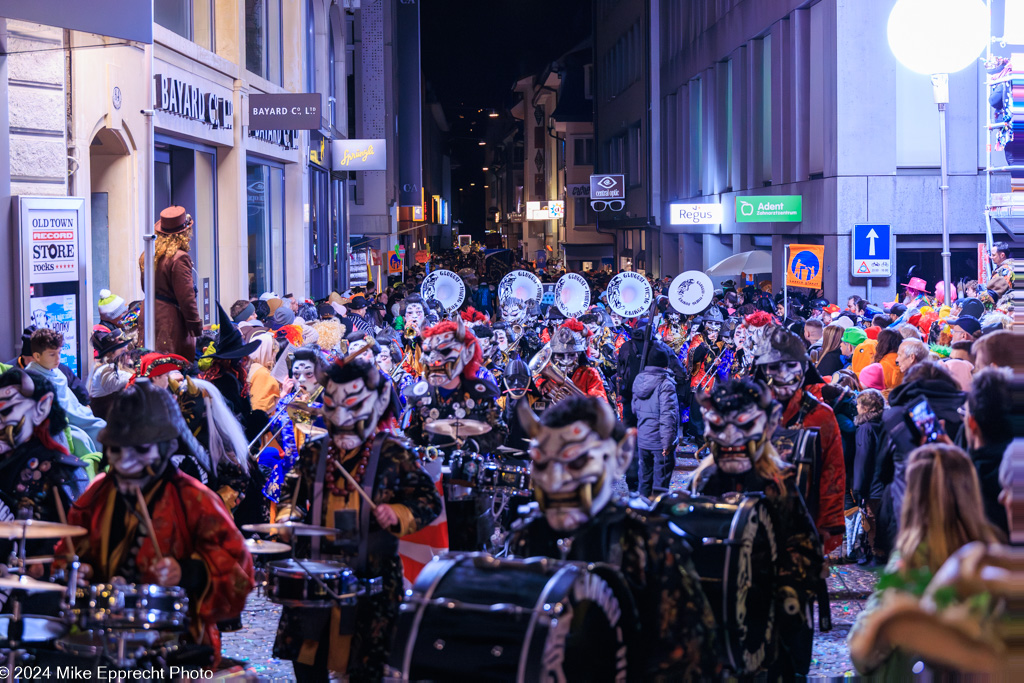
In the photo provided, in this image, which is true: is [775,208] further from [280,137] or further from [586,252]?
[586,252]

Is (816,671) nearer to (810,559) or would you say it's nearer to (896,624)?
(810,559)

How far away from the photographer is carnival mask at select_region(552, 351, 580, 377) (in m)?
10.6

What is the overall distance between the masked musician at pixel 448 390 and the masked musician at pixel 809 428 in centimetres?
227

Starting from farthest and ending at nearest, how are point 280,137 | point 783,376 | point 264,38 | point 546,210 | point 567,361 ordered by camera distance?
point 546,210
point 280,137
point 264,38
point 567,361
point 783,376

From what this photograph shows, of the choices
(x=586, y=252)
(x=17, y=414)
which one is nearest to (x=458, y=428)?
(x=17, y=414)

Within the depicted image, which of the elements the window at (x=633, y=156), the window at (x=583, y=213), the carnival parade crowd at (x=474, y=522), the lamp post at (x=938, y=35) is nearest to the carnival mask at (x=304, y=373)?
the carnival parade crowd at (x=474, y=522)

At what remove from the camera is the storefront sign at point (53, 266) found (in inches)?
410

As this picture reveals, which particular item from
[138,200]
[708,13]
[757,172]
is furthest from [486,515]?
[708,13]

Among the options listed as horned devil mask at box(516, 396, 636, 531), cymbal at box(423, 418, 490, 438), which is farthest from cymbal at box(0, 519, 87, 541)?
cymbal at box(423, 418, 490, 438)

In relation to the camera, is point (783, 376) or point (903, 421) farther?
point (903, 421)

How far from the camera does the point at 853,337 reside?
12.4 meters

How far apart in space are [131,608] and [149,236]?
20.9 feet

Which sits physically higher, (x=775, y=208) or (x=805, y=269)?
(x=775, y=208)

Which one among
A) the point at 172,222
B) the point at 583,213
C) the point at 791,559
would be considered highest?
the point at 583,213
